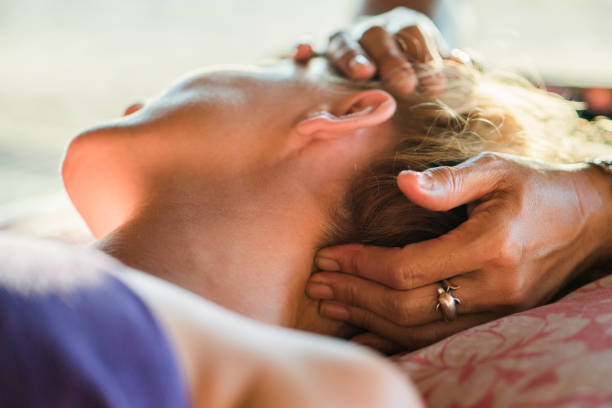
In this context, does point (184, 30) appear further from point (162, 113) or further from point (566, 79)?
point (162, 113)

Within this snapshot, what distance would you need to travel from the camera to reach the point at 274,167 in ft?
3.06

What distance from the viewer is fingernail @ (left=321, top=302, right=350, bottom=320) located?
35.6 inches

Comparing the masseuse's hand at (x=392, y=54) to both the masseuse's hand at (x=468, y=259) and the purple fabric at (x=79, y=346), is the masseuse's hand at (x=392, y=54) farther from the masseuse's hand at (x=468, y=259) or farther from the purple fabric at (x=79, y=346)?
the purple fabric at (x=79, y=346)

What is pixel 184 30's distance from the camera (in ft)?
12.0

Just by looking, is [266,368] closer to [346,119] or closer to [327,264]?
[327,264]

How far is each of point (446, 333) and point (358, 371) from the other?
Result: 52 centimetres

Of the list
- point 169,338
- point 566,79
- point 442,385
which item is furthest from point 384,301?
point 566,79

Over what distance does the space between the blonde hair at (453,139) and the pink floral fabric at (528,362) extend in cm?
23

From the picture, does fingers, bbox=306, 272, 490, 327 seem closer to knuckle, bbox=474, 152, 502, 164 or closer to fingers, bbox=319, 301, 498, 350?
fingers, bbox=319, 301, 498, 350

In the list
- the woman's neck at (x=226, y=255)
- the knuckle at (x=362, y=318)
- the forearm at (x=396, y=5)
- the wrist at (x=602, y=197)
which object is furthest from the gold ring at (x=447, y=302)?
the forearm at (x=396, y=5)

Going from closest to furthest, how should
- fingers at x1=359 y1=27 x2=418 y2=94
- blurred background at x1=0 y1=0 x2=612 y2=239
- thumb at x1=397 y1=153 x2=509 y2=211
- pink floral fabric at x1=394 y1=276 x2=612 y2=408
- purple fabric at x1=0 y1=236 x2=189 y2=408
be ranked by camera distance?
purple fabric at x1=0 y1=236 x2=189 y2=408 < pink floral fabric at x1=394 y1=276 x2=612 y2=408 < thumb at x1=397 y1=153 x2=509 y2=211 < fingers at x1=359 y1=27 x2=418 y2=94 < blurred background at x1=0 y1=0 x2=612 y2=239

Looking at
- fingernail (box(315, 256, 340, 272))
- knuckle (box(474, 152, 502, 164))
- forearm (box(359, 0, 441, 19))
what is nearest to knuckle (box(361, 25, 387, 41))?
knuckle (box(474, 152, 502, 164))

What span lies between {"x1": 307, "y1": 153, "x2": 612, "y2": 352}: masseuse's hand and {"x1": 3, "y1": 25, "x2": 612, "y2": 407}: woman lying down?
4 centimetres

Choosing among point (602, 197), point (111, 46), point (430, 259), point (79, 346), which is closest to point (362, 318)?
point (430, 259)
